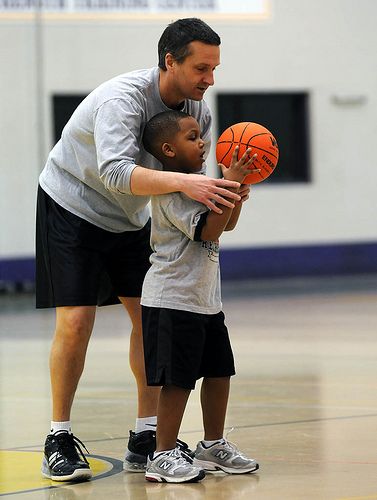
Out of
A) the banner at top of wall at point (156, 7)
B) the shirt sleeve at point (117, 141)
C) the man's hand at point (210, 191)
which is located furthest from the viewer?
the banner at top of wall at point (156, 7)

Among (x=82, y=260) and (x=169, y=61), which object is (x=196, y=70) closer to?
(x=169, y=61)

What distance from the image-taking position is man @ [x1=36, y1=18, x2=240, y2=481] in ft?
15.6

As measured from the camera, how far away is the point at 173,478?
4.77 meters

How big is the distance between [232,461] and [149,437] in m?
0.46

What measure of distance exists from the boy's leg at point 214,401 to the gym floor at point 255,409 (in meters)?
0.25

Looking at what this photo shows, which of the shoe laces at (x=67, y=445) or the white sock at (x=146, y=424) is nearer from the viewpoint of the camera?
the shoe laces at (x=67, y=445)

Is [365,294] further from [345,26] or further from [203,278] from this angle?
[203,278]

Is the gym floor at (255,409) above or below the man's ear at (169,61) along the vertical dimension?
below

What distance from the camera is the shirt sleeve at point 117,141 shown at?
4.69m

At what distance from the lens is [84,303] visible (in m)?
5.07

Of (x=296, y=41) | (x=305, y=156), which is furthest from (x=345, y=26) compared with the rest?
(x=305, y=156)

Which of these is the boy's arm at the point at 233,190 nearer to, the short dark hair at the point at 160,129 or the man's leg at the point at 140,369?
the short dark hair at the point at 160,129

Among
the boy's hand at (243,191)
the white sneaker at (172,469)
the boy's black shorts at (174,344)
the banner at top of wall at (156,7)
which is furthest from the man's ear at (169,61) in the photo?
the banner at top of wall at (156,7)

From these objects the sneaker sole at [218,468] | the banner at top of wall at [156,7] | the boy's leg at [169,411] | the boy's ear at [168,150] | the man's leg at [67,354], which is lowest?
the sneaker sole at [218,468]
